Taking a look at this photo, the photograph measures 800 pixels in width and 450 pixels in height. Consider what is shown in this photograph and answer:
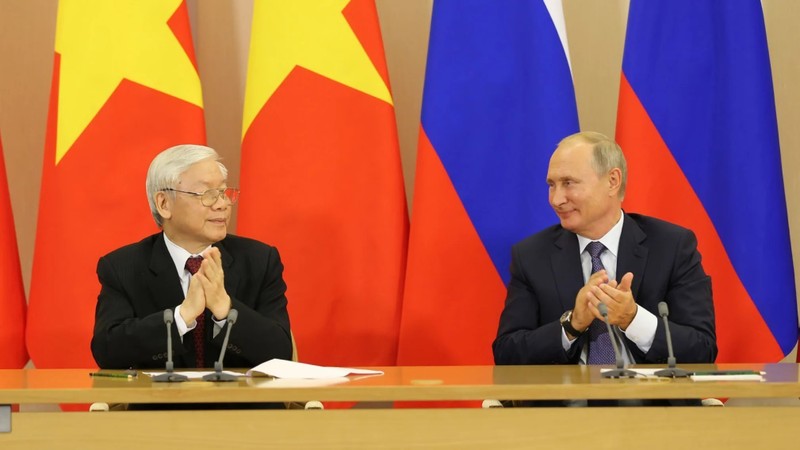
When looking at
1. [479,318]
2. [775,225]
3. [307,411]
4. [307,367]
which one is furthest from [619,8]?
[307,411]

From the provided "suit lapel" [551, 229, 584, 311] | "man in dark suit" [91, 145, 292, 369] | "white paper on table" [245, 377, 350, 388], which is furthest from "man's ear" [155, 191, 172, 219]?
"suit lapel" [551, 229, 584, 311]

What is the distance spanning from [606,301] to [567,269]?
1.30ft

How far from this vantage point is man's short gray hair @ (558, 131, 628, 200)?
351cm

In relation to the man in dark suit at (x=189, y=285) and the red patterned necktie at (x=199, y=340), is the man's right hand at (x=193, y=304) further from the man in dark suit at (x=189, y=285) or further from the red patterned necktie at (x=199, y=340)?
the red patterned necktie at (x=199, y=340)

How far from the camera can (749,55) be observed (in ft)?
12.6

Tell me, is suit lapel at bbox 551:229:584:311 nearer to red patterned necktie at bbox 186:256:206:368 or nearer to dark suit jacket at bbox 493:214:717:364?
dark suit jacket at bbox 493:214:717:364

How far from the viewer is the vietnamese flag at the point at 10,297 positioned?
3.84 m

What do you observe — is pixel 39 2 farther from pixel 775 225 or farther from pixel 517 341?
pixel 775 225

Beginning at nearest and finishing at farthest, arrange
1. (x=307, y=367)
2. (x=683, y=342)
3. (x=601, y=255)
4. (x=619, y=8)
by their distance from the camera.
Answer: (x=307, y=367) → (x=683, y=342) → (x=601, y=255) → (x=619, y=8)

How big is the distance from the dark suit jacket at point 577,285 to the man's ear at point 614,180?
10 centimetres

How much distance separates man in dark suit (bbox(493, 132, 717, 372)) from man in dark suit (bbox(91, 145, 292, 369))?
0.76 meters

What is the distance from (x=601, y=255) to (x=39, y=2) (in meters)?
2.60

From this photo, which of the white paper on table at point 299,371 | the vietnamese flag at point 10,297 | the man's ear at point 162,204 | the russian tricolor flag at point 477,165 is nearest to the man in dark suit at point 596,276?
the russian tricolor flag at point 477,165

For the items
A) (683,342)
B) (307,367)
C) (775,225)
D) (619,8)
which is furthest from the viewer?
(619,8)
